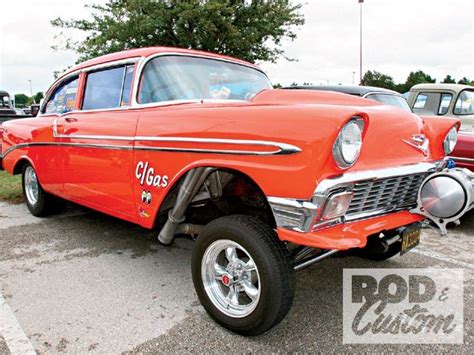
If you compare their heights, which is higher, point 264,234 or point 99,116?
point 99,116

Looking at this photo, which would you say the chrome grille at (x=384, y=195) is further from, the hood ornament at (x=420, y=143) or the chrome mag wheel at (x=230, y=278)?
the chrome mag wheel at (x=230, y=278)

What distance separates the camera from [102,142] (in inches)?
128

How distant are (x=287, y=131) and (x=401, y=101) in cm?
625

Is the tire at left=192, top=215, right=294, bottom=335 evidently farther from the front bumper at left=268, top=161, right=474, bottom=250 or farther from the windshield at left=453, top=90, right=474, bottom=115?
the windshield at left=453, top=90, right=474, bottom=115

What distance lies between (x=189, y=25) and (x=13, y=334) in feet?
41.0

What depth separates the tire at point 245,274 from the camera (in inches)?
83.5

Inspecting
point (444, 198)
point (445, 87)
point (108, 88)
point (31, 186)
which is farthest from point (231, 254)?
point (445, 87)

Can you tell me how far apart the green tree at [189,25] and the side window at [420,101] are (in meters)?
6.68

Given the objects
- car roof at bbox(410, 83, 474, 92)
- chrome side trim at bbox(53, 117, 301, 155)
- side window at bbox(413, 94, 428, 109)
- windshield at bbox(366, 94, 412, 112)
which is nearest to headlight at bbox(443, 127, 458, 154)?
chrome side trim at bbox(53, 117, 301, 155)

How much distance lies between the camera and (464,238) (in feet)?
14.4

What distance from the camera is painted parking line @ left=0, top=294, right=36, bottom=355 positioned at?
222 cm

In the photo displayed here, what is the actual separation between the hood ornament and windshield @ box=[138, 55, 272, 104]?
141cm

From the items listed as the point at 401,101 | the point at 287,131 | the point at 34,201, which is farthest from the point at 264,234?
the point at 401,101

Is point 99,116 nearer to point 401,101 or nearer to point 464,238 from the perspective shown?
point 464,238
